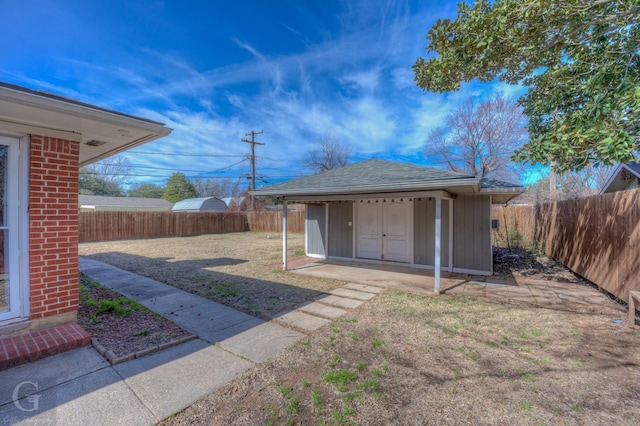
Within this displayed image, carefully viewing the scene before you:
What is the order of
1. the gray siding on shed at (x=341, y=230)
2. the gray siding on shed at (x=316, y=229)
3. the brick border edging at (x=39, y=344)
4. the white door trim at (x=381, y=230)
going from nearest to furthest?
the brick border edging at (x=39, y=344)
the white door trim at (x=381, y=230)
the gray siding on shed at (x=341, y=230)
the gray siding on shed at (x=316, y=229)

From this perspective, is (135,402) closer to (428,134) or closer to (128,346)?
(128,346)

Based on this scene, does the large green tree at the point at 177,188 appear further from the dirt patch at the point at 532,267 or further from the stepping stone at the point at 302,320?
the stepping stone at the point at 302,320

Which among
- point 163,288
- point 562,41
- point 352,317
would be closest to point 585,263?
point 562,41

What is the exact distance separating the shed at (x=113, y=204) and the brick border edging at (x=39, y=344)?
904 inches

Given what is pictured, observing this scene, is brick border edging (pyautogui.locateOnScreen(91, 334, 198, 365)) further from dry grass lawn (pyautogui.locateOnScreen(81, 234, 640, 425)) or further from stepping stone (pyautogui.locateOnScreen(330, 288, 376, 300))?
stepping stone (pyautogui.locateOnScreen(330, 288, 376, 300))

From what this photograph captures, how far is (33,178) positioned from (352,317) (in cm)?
424

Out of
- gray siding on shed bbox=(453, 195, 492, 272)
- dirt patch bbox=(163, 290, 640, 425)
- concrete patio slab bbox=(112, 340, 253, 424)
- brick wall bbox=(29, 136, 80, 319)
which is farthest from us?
gray siding on shed bbox=(453, 195, 492, 272)

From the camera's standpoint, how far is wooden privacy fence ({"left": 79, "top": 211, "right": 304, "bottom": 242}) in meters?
14.9

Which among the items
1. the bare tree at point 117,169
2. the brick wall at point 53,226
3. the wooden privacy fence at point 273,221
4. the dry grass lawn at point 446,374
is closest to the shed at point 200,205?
the bare tree at point 117,169

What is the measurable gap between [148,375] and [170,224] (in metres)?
17.5

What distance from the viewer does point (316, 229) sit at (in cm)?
971

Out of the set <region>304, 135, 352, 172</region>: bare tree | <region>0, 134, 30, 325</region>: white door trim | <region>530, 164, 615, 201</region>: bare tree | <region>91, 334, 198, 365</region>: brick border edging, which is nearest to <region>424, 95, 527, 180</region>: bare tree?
<region>530, 164, 615, 201</region>: bare tree

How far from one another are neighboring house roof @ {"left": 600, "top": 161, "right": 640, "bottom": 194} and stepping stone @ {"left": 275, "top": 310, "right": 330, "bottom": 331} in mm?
10819

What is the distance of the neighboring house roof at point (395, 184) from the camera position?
199 inches
